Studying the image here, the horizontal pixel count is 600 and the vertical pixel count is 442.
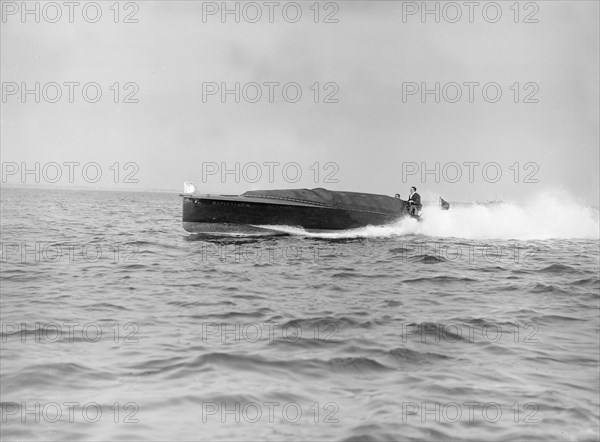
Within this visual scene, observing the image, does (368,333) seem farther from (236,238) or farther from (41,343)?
(236,238)

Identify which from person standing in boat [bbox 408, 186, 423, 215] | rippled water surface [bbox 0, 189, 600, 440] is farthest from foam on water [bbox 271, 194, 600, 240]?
rippled water surface [bbox 0, 189, 600, 440]

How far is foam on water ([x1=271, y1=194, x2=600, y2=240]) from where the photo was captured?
84.8 ft

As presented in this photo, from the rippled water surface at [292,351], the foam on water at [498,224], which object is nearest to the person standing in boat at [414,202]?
the foam on water at [498,224]

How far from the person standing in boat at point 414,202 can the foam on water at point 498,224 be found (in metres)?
0.46

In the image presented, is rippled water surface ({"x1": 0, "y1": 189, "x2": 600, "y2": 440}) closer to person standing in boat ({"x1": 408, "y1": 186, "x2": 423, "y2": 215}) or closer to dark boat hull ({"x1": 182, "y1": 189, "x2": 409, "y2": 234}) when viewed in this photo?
dark boat hull ({"x1": 182, "y1": 189, "x2": 409, "y2": 234})

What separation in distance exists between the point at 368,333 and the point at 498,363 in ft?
5.84

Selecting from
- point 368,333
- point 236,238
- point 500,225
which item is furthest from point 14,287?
point 500,225

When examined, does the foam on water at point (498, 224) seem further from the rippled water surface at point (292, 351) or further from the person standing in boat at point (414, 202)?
the rippled water surface at point (292, 351)

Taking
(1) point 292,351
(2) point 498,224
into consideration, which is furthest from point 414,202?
(1) point 292,351

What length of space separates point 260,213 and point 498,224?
50.4 feet

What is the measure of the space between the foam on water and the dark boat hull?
4.60ft

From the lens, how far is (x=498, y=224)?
30.3 m

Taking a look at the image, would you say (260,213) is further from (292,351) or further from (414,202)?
(292,351)

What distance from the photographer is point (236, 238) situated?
20.6 meters
